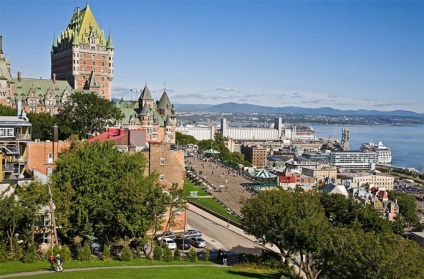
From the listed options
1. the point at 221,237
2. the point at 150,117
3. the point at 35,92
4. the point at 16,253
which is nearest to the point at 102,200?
the point at 16,253

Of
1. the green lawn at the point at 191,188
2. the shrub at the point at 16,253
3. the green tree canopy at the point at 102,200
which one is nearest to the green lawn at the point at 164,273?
the shrub at the point at 16,253

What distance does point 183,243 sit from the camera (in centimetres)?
4012

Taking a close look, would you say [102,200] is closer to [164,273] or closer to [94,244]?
[94,244]

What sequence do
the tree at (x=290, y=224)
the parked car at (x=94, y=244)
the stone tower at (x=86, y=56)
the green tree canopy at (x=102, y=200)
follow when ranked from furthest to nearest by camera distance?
the stone tower at (x=86, y=56), the parked car at (x=94, y=244), the tree at (x=290, y=224), the green tree canopy at (x=102, y=200)

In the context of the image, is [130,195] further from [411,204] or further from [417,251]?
[411,204]

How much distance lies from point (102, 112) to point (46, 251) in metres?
42.0

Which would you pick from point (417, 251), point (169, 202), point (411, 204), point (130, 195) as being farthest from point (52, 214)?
point (411, 204)

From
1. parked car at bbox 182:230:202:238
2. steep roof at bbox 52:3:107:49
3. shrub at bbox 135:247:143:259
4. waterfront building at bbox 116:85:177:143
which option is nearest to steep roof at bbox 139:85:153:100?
waterfront building at bbox 116:85:177:143

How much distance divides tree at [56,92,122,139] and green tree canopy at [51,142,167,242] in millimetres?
35493

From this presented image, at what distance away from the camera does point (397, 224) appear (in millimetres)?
76688

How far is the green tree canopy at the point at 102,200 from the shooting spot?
3372 cm

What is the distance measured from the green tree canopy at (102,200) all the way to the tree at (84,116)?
116 ft

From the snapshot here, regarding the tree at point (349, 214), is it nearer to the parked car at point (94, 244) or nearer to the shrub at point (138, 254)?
the shrub at point (138, 254)

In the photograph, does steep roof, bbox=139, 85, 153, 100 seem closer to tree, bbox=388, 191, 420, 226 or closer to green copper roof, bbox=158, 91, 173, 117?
green copper roof, bbox=158, 91, 173, 117
